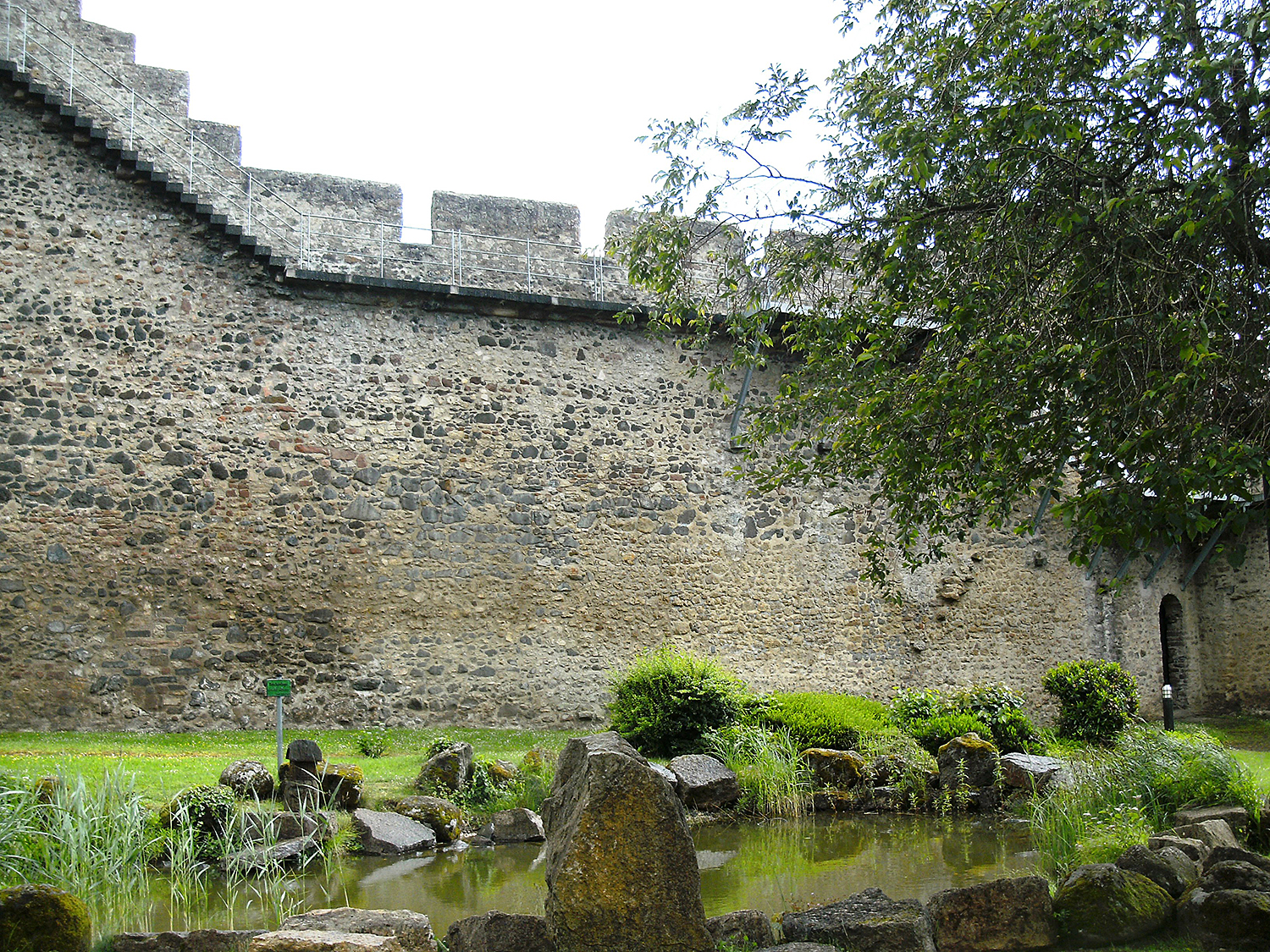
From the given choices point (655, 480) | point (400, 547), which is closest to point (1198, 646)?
point (655, 480)

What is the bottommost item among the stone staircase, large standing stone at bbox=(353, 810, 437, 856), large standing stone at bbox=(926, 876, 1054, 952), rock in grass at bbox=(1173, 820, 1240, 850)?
large standing stone at bbox=(353, 810, 437, 856)

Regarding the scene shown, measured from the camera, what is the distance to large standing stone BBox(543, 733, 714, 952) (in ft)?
15.0

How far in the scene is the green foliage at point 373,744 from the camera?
10094 mm

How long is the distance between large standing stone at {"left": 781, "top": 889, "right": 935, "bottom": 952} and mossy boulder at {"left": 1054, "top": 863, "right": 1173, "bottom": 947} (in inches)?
29.4

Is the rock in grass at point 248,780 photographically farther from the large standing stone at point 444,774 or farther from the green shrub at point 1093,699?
the green shrub at point 1093,699

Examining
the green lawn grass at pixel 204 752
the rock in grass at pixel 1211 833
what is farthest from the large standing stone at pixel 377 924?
the rock in grass at pixel 1211 833

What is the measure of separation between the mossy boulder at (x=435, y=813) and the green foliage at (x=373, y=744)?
2137 mm

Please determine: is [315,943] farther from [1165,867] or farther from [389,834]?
[1165,867]

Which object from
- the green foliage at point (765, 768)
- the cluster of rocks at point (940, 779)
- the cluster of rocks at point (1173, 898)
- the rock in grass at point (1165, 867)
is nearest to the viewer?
the cluster of rocks at point (1173, 898)

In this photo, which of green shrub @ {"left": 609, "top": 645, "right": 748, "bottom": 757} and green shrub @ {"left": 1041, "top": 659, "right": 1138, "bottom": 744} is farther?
green shrub @ {"left": 1041, "top": 659, "right": 1138, "bottom": 744}

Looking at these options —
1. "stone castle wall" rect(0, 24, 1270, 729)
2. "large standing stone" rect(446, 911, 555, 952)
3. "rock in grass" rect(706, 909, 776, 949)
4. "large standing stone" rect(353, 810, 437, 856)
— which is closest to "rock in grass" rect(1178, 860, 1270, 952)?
"rock in grass" rect(706, 909, 776, 949)

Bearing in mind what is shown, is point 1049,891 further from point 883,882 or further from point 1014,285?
point 1014,285

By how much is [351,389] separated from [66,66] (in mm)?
5479

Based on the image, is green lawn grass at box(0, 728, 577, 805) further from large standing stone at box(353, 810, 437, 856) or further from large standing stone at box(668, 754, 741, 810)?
large standing stone at box(668, 754, 741, 810)
